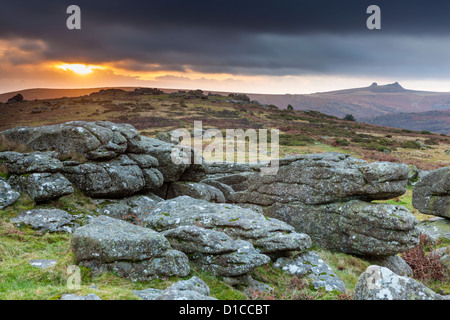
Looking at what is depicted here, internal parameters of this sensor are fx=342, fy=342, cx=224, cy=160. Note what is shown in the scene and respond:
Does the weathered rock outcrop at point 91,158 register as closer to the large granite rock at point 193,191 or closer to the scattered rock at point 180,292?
the large granite rock at point 193,191

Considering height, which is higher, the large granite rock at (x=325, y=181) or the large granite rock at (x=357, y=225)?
the large granite rock at (x=325, y=181)

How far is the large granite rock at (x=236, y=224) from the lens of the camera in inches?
516

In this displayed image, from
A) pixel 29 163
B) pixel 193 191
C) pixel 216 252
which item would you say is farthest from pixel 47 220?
pixel 193 191

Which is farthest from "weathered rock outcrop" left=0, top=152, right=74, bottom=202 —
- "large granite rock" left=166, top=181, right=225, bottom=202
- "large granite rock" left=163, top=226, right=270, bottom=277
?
"large granite rock" left=163, top=226, right=270, bottom=277

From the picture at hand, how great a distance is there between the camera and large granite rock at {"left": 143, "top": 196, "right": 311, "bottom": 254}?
13.1 metres

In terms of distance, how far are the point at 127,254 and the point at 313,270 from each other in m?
6.98

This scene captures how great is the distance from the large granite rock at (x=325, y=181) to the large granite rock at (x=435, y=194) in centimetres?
544

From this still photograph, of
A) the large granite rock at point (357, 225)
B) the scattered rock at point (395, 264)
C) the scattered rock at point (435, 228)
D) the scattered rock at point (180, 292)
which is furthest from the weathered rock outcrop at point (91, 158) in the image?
the scattered rock at point (435, 228)

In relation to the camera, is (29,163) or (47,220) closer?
(47,220)

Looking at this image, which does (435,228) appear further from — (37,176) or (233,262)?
(37,176)

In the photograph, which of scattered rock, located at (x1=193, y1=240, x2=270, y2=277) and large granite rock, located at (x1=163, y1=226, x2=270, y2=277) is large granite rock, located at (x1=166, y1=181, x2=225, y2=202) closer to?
large granite rock, located at (x1=163, y1=226, x2=270, y2=277)

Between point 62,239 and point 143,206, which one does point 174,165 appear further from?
point 62,239

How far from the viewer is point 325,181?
18000 mm
